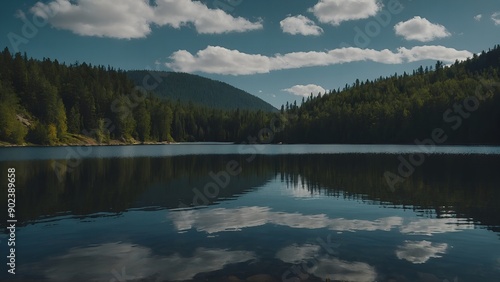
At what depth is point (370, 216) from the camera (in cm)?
3123

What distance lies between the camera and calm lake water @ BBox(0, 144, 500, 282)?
18234 millimetres

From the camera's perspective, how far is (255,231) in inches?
1042

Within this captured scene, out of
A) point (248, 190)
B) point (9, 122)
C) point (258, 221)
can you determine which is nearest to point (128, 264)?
point (258, 221)

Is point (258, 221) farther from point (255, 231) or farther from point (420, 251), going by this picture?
point (420, 251)

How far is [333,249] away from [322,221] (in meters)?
7.82

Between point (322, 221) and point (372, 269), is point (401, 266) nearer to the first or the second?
point (372, 269)

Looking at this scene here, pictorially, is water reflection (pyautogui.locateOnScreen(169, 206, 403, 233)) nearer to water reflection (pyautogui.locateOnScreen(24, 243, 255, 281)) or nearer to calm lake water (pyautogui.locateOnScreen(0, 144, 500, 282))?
calm lake water (pyautogui.locateOnScreen(0, 144, 500, 282))

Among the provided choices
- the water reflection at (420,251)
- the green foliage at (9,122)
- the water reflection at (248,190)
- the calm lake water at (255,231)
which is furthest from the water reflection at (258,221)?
the green foliage at (9,122)

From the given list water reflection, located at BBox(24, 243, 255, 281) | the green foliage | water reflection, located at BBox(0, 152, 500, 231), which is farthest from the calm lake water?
the green foliage

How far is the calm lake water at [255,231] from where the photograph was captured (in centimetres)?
1823

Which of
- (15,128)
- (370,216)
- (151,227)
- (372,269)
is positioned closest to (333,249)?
(372,269)

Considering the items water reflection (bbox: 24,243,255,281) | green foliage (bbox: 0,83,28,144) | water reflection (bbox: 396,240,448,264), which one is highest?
green foliage (bbox: 0,83,28,144)

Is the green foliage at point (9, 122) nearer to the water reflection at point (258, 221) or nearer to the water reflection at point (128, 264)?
the water reflection at point (258, 221)

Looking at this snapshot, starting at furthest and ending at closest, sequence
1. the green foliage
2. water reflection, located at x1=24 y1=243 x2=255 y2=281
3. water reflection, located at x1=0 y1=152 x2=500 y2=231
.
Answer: the green foliage → water reflection, located at x1=0 y1=152 x2=500 y2=231 → water reflection, located at x1=24 y1=243 x2=255 y2=281
